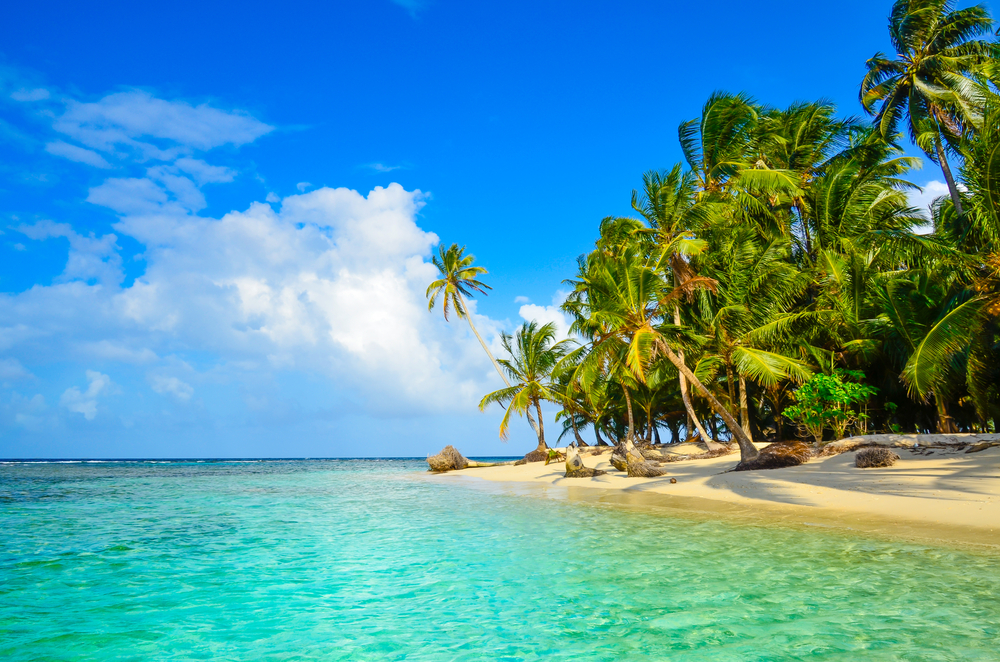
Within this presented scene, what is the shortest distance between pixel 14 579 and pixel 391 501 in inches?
351

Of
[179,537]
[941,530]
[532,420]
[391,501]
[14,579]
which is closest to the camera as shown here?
[14,579]

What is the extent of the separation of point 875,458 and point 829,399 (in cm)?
327

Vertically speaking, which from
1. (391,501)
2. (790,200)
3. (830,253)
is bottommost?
(391,501)

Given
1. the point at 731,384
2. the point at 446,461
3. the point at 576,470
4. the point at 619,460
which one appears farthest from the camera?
the point at 446,461

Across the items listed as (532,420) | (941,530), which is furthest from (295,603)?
(532,420)

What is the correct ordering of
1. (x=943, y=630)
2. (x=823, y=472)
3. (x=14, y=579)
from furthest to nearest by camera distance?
(x=823, y=472), (x=14, y=579), (x=943, y=630)

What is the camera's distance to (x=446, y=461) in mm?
31578

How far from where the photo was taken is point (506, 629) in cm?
413

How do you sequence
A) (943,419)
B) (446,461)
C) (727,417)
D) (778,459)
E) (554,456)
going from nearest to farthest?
(778,459), (727,417), (943,419), (554,456), (446,461)

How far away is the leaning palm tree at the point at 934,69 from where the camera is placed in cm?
1573

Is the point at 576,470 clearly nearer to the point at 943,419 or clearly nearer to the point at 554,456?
the point at 554,456

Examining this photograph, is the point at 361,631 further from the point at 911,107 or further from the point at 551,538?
the point at 911,107

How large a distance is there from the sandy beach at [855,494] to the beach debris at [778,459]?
12.8 inches

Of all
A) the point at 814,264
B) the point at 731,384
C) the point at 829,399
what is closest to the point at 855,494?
the point at 829,399
